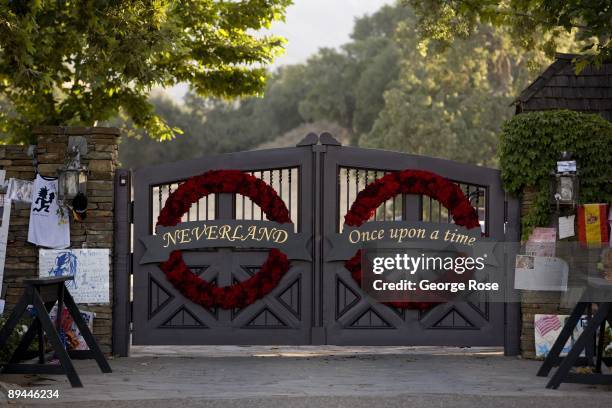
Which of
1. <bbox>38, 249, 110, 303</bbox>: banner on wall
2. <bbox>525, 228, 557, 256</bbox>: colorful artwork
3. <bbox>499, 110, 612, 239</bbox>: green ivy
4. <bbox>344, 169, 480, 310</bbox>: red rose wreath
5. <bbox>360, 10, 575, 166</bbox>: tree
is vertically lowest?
<bbox>38, 249, 110, 303</bbox>: banner on wall

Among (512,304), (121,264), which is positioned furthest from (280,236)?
(512,304)

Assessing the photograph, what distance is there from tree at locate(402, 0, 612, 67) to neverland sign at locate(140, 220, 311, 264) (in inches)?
150

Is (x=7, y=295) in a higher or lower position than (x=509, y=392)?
higher

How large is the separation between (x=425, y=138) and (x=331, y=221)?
2910 centimetres

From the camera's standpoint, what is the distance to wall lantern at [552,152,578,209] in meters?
11.9

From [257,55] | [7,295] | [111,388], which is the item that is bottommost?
[111,388]

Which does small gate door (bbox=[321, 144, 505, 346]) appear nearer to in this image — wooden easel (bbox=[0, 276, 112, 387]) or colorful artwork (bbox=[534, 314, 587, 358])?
colorful artwork (bbox=[534, 314, 587, 358])

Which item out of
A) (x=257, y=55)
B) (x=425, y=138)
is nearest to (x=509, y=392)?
(x=257, y=55)

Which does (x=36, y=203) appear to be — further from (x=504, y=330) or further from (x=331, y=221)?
(x=504, y=330)

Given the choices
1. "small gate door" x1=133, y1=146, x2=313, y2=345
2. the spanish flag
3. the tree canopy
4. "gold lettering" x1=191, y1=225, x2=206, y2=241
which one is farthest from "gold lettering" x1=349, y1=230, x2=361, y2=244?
the tree canopy

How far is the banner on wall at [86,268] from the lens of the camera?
12.1 meters

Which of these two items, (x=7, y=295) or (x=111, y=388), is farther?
(x=7, y=295)

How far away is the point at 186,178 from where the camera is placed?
484 inches

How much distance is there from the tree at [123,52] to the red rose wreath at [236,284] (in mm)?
2522
